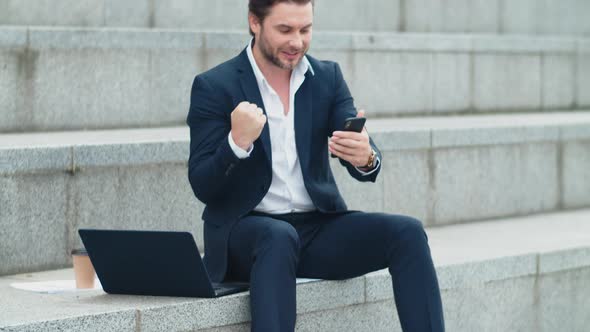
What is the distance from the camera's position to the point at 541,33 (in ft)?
35.9

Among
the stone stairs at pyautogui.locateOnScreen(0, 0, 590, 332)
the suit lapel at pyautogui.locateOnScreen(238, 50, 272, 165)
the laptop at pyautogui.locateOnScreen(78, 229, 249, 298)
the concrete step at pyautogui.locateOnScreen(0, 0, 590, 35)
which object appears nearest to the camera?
the laptop at pyautogui.locateOnScreen(78, 229, 249, 298)

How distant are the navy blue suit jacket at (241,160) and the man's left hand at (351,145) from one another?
0.18m

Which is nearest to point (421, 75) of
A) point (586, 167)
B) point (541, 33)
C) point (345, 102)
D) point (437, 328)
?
point (586, 167)

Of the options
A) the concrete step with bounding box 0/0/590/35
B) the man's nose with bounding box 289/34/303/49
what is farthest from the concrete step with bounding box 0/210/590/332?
the concrete step with bounding box 0/0/590/35

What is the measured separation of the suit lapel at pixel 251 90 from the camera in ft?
17.0

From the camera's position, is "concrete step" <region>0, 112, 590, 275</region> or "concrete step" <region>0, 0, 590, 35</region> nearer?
"concrete step" <region>0, 112, 590, 275</region>

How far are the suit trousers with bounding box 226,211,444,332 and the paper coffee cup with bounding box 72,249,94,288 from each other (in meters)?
0.59

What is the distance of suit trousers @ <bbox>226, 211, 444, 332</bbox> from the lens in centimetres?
479

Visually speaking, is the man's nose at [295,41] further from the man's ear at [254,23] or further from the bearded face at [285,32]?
the man's ear at [254,23]

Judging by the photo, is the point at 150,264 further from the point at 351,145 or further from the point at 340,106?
the point at 340,106

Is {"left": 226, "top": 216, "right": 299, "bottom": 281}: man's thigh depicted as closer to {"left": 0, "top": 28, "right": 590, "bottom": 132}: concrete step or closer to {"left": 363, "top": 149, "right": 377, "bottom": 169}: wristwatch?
{"left": 363, "top": 149, "right": 377, "bottom": 169}: wristwatch

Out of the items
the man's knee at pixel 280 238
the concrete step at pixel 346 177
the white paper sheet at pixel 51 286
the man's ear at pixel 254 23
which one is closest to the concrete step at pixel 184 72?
the concrete step at pixel 346 177

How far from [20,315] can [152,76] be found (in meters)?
2.93

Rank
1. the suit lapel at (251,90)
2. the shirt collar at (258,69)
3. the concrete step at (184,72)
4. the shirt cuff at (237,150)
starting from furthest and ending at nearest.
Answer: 1. the concrete step at (184,72)
2. the shirt collar at (258,69)
3. the suit lapel at (251,90)
4. the shirt cuff at (237,150)
